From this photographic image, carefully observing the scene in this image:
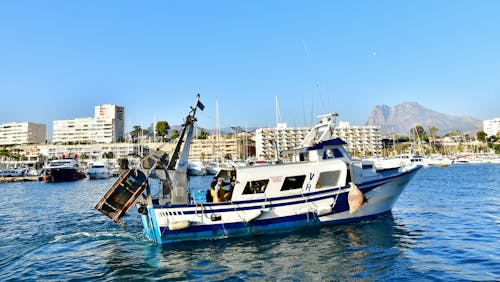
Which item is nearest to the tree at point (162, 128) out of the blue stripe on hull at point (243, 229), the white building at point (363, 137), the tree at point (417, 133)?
the white building at point (363, 137)

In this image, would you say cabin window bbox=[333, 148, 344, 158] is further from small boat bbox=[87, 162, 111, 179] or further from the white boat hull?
small boat bbox=[87, 162, 111, 179]

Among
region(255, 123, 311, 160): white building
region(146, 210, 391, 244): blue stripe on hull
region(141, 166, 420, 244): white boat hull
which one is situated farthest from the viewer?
region(255, 123, 311, 160): white building

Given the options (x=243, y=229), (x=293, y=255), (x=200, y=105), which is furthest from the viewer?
(x=200, y=105)

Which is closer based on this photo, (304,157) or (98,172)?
(304,157)

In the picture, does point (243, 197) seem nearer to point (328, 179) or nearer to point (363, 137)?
point (328, 179)

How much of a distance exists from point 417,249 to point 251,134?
174782 millimetres

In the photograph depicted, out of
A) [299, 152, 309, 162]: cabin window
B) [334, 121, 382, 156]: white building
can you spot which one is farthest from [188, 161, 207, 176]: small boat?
[334, 121, 382, 156]: white building

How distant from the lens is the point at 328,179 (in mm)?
15656

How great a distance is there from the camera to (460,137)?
189875mm

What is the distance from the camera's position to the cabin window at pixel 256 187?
1445 centimetres

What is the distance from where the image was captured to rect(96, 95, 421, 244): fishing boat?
541 inches

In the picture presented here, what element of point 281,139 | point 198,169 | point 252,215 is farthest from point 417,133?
point 252,215

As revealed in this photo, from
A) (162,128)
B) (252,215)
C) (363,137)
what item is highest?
(162,128)

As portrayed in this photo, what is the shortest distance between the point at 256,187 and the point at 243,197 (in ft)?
2.40
